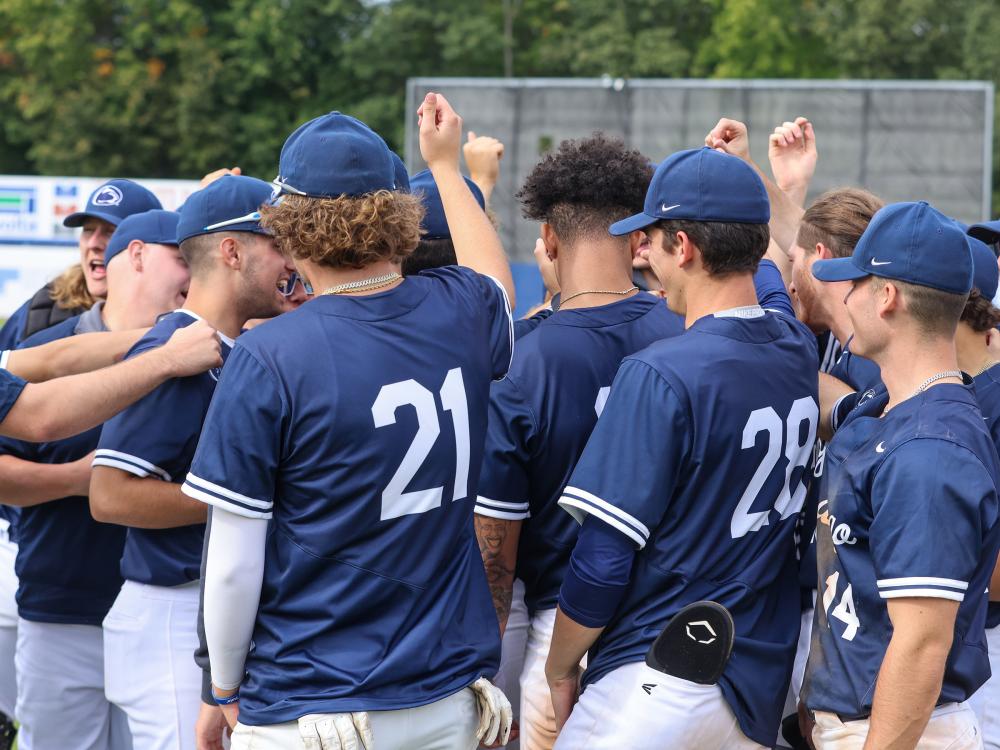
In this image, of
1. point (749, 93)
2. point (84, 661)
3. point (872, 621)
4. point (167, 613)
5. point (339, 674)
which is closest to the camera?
point (339, 674)

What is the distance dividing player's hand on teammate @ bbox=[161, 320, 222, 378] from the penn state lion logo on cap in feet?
6.88

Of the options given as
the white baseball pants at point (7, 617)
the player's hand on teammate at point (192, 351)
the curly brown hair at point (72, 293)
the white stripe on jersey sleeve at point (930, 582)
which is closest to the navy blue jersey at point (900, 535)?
the white stripe on jersey sleeve at point (930, 582)

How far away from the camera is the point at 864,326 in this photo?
2.95 metres

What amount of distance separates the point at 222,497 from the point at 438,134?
1355 millimetres

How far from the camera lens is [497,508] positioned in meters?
3.32

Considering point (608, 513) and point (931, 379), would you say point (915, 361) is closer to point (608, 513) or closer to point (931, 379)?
point (931, 379)

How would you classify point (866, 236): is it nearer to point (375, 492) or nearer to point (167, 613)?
point (375, 492)

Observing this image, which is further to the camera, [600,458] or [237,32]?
[237,32]

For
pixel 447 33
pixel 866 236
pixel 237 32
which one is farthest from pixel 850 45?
pixel 866 236

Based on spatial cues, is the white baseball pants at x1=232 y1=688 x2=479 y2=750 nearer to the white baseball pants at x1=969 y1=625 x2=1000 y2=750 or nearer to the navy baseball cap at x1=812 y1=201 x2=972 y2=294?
the navy baseball cap at x1=812 y1=201 x2=972 y2=294

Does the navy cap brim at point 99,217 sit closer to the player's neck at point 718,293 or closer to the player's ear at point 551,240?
the player's ear at point 551,240

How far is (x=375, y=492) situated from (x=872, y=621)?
131cm

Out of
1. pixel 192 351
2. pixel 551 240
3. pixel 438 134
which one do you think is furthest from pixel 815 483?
pixel 192 351

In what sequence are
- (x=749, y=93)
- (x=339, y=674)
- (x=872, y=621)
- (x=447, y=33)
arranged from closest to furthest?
(x=339, y=674), (x=872, y=621), (x=749, y=93), (x=447, y=33)
